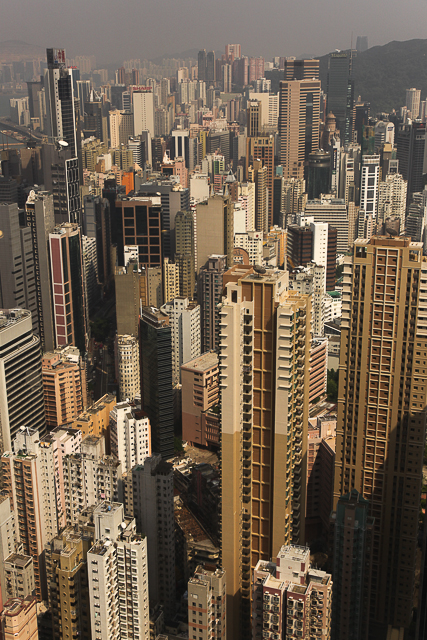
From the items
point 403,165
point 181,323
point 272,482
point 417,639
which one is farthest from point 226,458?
point 403,165

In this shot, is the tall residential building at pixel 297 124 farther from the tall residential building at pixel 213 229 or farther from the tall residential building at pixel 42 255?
the tall residential building at pixel 42 255

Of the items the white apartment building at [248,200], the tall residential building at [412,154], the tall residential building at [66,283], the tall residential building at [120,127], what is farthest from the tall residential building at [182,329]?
the tall residential building at [120,127]

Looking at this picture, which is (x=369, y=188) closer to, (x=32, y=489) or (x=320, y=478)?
(x=320, y=478)

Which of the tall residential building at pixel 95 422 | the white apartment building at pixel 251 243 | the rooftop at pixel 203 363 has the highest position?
the white apartment building at pixel 251 243

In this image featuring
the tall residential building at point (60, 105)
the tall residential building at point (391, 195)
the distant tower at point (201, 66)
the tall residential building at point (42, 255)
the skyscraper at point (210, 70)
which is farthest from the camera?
the tall residential building at point (391, 195)

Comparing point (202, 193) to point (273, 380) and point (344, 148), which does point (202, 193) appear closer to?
point (344, 148)

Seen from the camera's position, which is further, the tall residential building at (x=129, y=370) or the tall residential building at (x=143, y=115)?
the tall residential building at (x=143, y=115)
